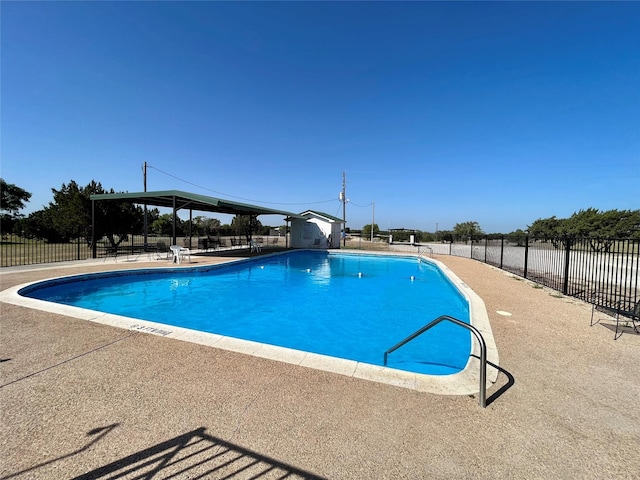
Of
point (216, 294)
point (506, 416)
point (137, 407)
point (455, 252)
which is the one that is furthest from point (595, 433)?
point (455, 252)

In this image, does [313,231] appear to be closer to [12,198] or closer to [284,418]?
[284,418]

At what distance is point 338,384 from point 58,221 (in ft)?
74.3

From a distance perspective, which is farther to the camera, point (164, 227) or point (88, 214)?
point (164, 227)

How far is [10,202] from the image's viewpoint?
2988 cm

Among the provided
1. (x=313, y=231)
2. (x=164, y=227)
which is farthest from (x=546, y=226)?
(x=164, y=227)

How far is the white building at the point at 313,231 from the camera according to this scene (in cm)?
2258

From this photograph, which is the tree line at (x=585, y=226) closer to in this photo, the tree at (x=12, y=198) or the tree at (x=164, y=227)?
the tree at (x=164, y=227)

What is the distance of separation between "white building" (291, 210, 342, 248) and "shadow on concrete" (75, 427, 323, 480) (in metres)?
20.7

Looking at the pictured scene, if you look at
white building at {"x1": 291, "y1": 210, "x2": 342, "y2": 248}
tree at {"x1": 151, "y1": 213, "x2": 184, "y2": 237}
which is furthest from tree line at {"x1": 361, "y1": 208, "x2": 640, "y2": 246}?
tree at {"x1": 151, "y1": 213, "x2": 184, "y2": 237}

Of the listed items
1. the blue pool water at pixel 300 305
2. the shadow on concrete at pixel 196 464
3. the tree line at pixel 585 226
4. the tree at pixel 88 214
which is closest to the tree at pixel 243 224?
the tree at pixel 88 214

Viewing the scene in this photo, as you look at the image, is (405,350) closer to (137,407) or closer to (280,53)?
(137,407)

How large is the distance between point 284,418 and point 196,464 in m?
0.71

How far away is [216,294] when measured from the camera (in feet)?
29.9

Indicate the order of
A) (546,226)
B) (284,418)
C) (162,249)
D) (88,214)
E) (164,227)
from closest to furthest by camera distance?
1. (284,418)
2. (162,249)
3. (88,214)
4. (546,226)
5. (164,227)
